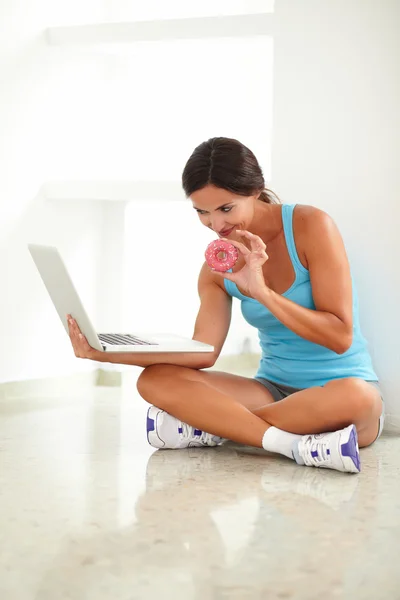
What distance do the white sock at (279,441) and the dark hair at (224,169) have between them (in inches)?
23.5

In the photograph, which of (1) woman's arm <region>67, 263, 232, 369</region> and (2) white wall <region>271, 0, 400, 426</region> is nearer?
(1) woman's arm <region>67, 263, 232, 369</region>

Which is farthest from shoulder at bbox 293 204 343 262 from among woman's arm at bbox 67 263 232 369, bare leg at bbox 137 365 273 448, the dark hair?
bare leg at bbox 137 365 273 448

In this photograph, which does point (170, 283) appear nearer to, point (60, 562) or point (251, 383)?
point (251, 383)

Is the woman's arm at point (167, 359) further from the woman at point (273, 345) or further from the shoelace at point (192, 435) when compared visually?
the shoelace at point (192, 435)

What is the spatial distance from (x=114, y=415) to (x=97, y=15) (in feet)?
5.55

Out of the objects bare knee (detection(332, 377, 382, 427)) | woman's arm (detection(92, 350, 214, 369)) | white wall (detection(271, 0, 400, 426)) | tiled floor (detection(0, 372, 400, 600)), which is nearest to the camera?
tiled floor (detection(0, 372, 400, 600))

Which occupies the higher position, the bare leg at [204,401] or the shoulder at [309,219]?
the shoulder at [309,219]

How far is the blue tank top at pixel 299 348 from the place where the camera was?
2.33 m

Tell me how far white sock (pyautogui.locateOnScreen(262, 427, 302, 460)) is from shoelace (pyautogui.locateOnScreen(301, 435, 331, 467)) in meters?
0.05

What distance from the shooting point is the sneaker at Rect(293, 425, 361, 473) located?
83.0 inches

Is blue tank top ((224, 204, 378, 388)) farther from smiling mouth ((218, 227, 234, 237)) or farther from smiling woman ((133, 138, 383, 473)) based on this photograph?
smiling mouth ((218, 227, 234, 237))

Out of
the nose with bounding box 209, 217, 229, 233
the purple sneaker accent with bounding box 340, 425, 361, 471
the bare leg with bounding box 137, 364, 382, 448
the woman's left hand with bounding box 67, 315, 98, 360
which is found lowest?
the purple sneaker accent with bounding box 340, 425, 361, 471

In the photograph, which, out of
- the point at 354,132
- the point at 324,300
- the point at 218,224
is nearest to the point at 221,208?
the point at 218,224

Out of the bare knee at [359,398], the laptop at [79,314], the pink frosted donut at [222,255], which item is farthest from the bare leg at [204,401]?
the pink frosted donut at [222,255]
